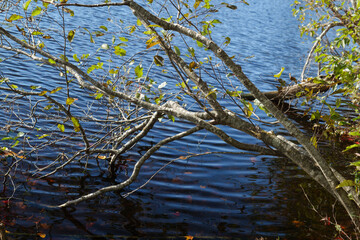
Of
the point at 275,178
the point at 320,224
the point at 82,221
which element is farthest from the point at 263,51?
the point at 82,221

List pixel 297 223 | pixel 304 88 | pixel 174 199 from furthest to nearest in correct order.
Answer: pixel 174 199 → pixel 297 223 → pixel 304 88

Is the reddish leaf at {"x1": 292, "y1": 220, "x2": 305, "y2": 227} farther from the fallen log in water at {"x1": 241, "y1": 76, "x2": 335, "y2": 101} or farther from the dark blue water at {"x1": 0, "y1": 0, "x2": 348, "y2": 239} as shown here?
the fallen log in water at {"x1": 241, "y1": 76, "x2": 335, "y2": 101}

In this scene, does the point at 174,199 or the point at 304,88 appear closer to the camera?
the point at 304,88

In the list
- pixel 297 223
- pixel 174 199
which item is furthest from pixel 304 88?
pixel 174 199

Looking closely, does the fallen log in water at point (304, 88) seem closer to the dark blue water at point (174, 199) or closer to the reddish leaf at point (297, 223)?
the dark blue water at point (174, 199)

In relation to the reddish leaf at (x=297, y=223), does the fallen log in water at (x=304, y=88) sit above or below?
above

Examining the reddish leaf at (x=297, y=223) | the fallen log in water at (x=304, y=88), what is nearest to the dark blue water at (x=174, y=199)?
the reddish leaf at (x=297, y=223)

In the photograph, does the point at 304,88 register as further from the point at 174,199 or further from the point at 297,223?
the point at 174,199

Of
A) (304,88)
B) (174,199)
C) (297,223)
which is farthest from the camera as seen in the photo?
(174,199)

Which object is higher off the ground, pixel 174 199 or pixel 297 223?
pixel 297 223

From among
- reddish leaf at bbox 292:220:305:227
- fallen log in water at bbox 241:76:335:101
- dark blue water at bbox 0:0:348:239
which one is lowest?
dark blue water at bbox 0:0:348:239

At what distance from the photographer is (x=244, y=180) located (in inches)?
296

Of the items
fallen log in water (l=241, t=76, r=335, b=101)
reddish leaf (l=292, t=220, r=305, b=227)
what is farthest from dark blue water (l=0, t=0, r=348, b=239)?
fallen log in water (l=241, t=76, r=335, b=101)

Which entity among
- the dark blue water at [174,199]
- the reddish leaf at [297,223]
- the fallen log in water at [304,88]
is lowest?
the dark blue water at [174,199]
